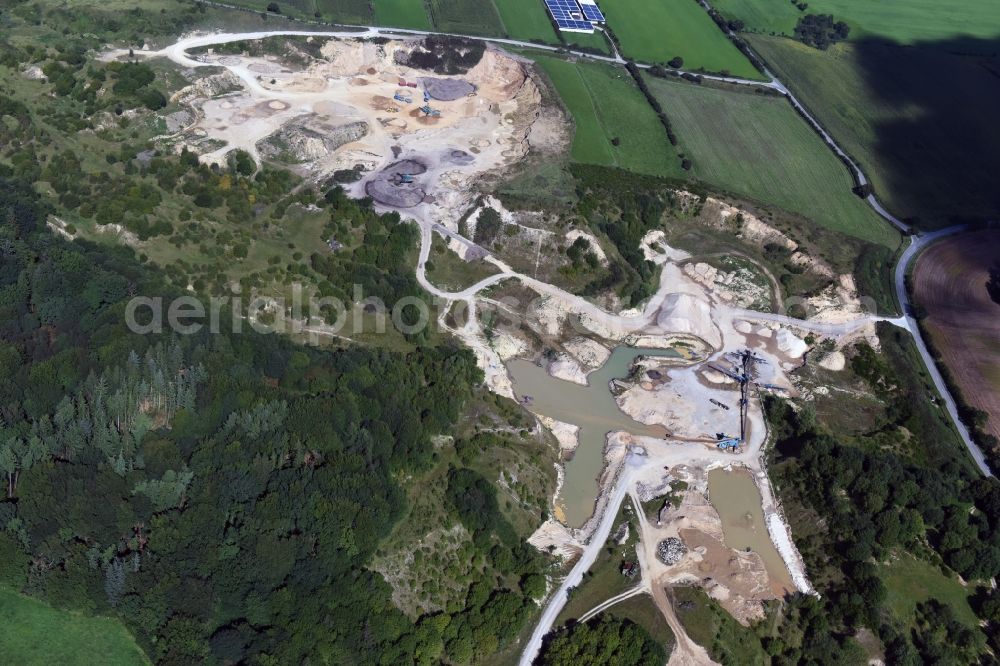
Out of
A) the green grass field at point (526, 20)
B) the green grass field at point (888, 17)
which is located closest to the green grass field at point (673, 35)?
the green grass field at point (888, 17)

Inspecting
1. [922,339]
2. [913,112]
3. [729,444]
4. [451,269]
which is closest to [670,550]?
[729,444]

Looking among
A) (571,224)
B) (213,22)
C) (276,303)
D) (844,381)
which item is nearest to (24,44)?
(213,22)

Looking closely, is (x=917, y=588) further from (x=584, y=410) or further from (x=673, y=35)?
(x=673, y=35)

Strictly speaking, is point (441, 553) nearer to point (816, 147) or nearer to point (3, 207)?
point (3, 207)

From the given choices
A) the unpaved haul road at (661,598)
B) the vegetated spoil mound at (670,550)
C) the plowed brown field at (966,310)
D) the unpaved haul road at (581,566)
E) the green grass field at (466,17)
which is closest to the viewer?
the unpaved haul road at (661,598)

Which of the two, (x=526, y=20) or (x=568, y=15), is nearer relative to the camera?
(x=526, y=20)

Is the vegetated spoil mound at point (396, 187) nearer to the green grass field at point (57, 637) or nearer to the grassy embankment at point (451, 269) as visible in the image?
the grassy embankment at point (451, 269)
